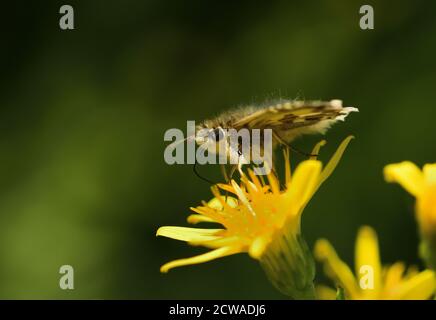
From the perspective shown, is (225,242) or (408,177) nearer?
(408,177)

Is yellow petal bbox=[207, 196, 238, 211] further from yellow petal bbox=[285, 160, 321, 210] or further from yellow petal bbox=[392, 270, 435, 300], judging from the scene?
yellow petal bbox=[392, 270, 435, 300]

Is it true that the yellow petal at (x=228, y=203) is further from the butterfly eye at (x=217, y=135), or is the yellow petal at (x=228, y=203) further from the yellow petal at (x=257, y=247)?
the yellow petal at (x=257, y=247)

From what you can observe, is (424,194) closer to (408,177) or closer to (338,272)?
(408,177)

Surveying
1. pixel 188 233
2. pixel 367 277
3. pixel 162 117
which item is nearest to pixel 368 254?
pixel 367 277

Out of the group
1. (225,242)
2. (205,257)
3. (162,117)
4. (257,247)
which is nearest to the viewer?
(257,247)

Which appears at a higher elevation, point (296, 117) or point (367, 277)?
point (296, 117)

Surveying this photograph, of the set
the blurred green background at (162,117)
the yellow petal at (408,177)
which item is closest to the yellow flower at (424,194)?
the yellow petal at (408,177)

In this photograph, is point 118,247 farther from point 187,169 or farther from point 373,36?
point 373,36

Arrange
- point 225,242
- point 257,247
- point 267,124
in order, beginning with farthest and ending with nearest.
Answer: point 267,124
point 225,242
point 257,247
